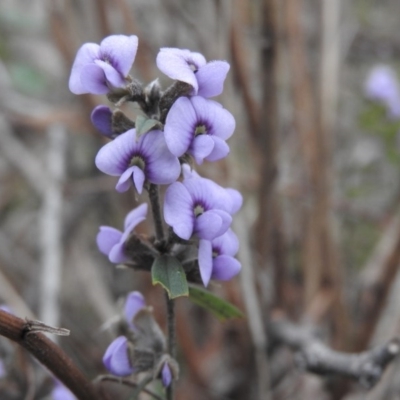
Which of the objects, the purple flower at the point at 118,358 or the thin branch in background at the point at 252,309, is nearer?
the purple flower at the point at 118,358

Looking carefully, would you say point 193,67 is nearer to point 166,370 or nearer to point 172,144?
point 172,144

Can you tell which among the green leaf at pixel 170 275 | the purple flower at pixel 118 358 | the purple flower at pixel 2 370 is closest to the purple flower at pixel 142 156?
the green leaf at pixel 170 275

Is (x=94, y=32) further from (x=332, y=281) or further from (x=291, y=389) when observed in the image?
(x=291, y=389)

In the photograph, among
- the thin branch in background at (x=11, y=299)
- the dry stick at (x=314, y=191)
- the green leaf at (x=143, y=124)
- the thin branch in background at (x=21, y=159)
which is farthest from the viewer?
the thin branch in background at (x=21, y=159)

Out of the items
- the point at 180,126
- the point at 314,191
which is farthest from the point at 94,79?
the point at 314,191

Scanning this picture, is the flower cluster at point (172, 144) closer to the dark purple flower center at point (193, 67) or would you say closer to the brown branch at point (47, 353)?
the dark purple flower center at point (193, 67)

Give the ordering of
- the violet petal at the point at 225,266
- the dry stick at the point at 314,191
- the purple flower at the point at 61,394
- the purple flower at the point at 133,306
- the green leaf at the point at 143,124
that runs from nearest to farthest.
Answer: the green leaf at the point at 143,124
the violet petal at the point at 225,266
the purple flower at the point at 133,306
the purple flower at the point at 61,394
the dry stick at the point at 314,191
